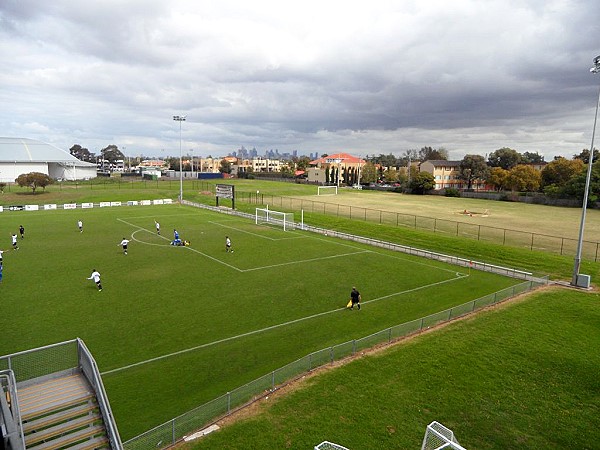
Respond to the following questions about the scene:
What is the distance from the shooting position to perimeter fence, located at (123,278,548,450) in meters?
11.9

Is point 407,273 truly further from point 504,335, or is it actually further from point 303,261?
point 504,335

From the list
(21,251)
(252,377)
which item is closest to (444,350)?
(252,377)

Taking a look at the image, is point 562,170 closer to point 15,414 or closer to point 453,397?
point 453,397

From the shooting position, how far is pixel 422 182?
387ft

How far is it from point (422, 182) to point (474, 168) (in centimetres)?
2752

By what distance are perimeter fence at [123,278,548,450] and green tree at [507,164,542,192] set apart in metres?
104

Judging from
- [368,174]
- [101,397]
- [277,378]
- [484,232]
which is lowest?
[277,378]

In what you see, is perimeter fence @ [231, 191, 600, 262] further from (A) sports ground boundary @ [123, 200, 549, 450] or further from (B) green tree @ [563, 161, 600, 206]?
(B) green tree @ [563, 161, 600, 206]

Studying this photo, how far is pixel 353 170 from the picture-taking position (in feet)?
520

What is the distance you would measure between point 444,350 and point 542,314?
29.5ft

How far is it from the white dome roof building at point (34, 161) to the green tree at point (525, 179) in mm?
132477

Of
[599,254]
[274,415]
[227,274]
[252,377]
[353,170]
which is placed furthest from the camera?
[353,170]

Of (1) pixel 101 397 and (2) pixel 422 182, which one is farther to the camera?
(2) pixel 422 182

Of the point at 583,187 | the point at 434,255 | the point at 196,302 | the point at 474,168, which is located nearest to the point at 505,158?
the point at 474,168
